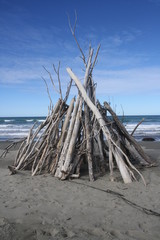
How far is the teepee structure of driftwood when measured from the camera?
5.08 meters

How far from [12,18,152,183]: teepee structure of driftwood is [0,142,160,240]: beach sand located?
1.20ft

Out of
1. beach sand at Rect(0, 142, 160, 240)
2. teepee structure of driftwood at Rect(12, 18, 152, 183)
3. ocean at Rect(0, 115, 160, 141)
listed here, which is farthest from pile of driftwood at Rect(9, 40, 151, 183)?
ocean at Rect(0, 115, 160, 141)

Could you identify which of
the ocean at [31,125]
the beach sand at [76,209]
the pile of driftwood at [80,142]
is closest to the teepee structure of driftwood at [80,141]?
the pile of driftwood at [80,142]

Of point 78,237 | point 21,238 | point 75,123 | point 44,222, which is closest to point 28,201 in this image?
point 44,222

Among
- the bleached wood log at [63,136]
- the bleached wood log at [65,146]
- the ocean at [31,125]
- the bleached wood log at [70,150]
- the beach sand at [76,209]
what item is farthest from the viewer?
the ocean at [31,125]

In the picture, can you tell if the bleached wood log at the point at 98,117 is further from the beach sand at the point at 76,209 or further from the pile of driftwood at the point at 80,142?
the beach sand at the point at 76,209

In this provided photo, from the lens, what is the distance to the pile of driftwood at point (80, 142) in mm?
5082

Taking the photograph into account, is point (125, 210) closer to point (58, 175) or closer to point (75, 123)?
point (58, 175)

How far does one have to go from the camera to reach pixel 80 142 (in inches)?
227

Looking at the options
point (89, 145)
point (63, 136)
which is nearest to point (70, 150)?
point (89, 145)

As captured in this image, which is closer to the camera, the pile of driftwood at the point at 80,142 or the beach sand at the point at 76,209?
the beach sand at the point at 76,209

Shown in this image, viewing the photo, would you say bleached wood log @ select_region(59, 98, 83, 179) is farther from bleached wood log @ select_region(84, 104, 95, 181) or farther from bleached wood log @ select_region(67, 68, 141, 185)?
bleached wood log @ select_region(67, 68, 141, 185)

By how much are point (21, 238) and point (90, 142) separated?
9.64ft

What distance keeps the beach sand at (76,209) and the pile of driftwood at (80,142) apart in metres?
0.38
